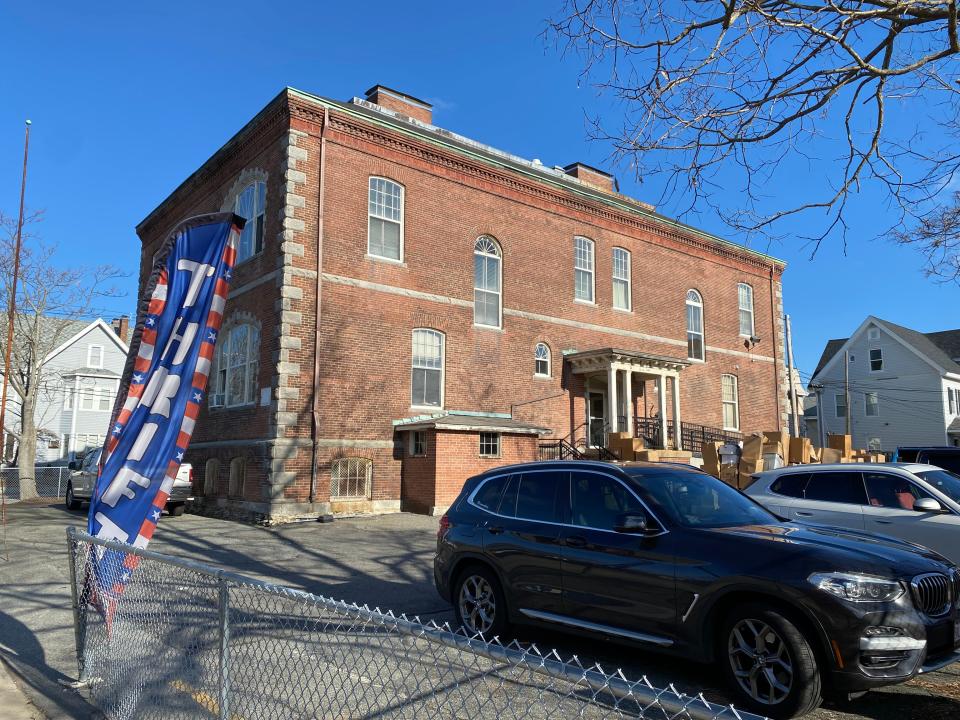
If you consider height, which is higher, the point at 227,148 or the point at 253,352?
the point at 227,148

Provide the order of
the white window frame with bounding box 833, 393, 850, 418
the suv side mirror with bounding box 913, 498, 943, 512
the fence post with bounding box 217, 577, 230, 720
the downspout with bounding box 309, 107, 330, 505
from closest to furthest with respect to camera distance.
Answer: the fence post with bounding box 217, 577, 230, 720, the suv side mirror with bounding box 913, 498, 943, 512, the downspout with bounding box 309, 107, 330, 505, the white window frame with bounding box 833, 393, 850, 418

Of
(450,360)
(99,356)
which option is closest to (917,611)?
(450,360)

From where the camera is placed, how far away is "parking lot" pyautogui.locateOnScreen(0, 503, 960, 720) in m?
5.27

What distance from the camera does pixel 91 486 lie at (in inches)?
787

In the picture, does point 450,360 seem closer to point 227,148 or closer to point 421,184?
point 421,184

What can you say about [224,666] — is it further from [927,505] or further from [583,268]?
[583,268]

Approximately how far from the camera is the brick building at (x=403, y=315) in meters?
17.7

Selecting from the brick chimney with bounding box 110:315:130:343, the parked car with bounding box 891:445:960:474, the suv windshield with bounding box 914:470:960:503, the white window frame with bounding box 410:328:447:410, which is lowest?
the suv windshield with bounding box 914:470:960:503

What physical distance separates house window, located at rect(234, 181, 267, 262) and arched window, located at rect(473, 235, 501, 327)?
19.8 ft

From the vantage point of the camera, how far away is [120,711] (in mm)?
4641

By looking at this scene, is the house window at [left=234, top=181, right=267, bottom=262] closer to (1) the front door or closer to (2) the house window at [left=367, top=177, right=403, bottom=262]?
(2) the house window at [left=367, top=177, right=403, bottom=262]

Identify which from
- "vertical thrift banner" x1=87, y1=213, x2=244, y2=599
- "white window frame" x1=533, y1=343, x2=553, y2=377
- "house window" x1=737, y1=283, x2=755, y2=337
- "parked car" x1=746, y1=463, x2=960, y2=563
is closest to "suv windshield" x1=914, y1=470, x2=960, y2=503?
"parked car" x1=746, y1=463, x2=960, y2=563

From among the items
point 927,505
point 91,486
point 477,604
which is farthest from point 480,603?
point 91,486

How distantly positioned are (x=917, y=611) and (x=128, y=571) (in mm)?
5203
